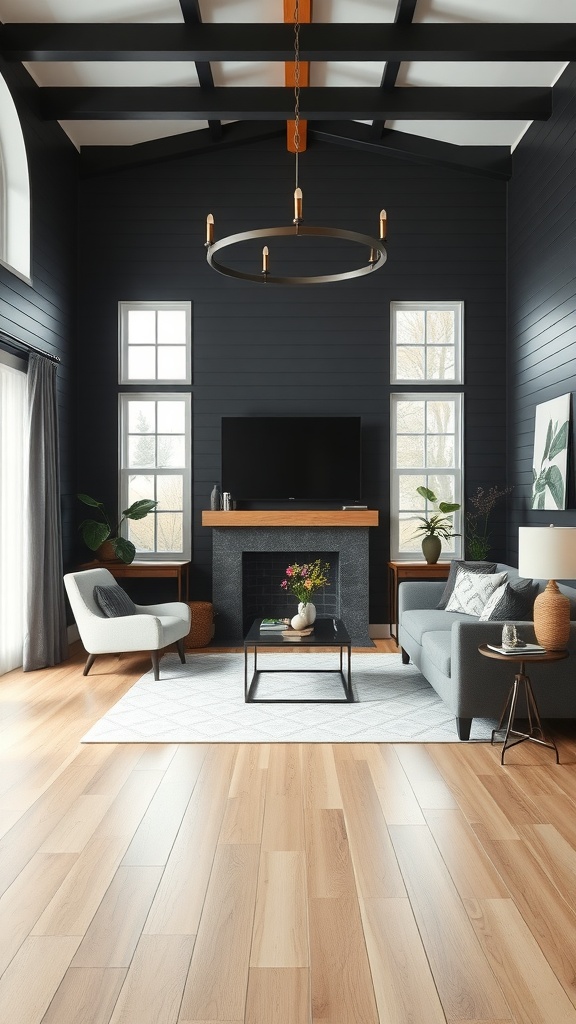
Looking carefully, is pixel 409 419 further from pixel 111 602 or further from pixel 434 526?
pixel 111 602

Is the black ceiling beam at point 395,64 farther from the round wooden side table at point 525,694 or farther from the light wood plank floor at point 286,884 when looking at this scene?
the light wood plank floor at point 286,884

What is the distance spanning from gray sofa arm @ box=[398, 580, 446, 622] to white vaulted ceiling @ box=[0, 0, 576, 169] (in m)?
3.73

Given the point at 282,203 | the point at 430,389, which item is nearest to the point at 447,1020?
the point at 430,389

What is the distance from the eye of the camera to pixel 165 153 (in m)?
7.30

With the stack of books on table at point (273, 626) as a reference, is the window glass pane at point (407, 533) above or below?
above

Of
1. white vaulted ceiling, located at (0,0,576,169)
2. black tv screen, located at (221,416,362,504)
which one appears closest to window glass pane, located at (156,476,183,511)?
black tv screen, located at (221,416,362,504)

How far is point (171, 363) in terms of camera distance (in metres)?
7.51

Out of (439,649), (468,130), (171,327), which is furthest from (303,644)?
(468,130)

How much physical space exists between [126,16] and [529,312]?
151 inches

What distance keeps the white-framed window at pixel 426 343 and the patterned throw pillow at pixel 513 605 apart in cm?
340

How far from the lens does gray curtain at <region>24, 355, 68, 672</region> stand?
583 cm

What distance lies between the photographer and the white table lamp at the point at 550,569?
150 inches

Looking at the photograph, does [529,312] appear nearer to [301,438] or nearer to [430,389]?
[430,389]

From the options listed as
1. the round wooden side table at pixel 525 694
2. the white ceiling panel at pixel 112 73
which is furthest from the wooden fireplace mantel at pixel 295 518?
the white ceiling panel at pixel 112 73
